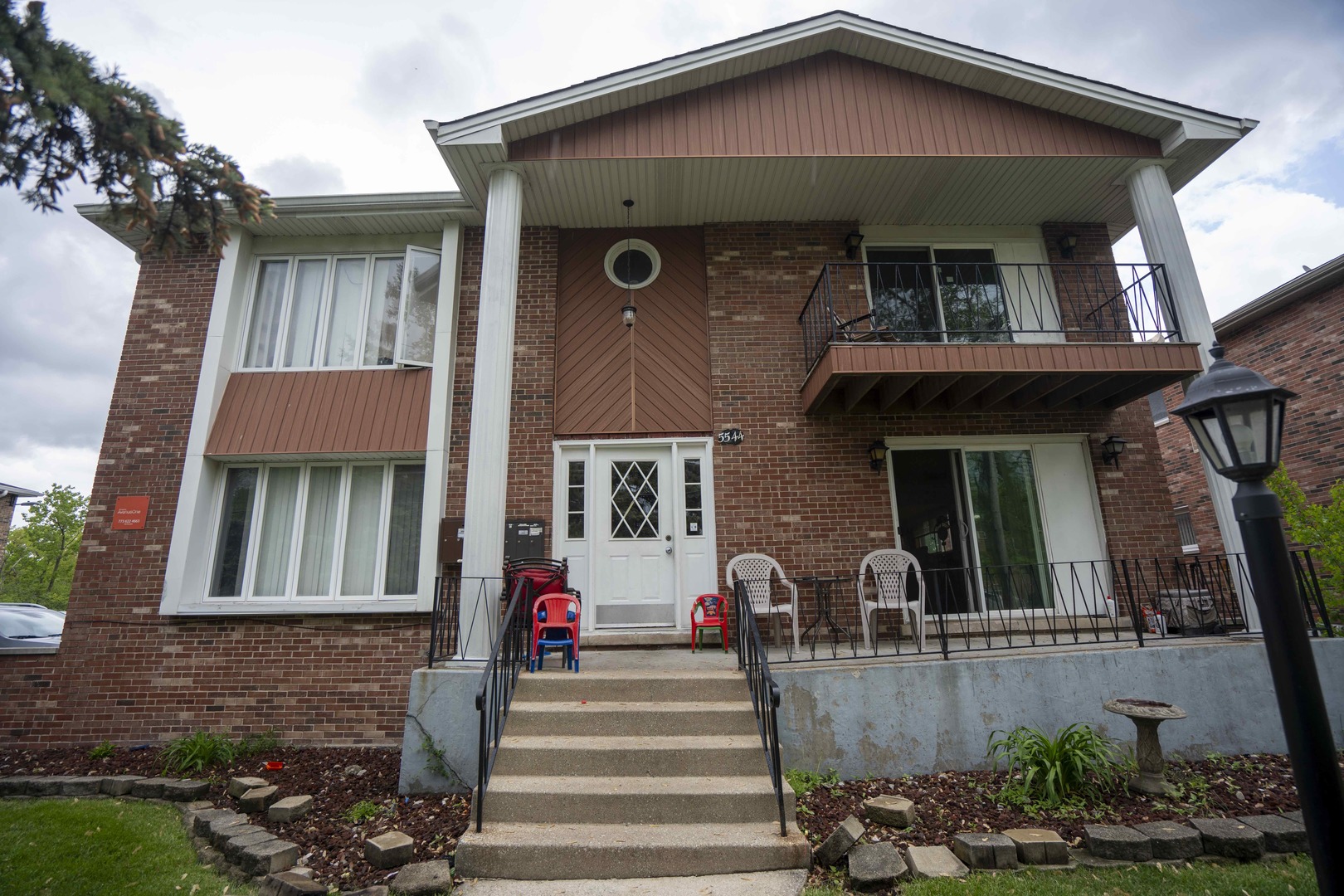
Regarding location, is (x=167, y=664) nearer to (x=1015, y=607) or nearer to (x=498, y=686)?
(x=498, y=686)

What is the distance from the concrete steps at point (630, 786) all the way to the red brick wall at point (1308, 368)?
9257 millimetres

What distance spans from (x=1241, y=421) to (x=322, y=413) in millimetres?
7965

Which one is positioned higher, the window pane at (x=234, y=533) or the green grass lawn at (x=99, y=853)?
the window pane at (x=234, y=533)

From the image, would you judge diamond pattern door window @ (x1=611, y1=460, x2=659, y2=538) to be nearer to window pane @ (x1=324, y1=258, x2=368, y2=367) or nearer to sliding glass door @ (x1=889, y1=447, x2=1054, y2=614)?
sliding glass door @ (x1=889, y1=447, x2=1054, y2=614)

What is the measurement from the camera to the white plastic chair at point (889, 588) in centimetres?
627

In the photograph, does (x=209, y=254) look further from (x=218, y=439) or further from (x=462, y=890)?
(x=462, y=890)

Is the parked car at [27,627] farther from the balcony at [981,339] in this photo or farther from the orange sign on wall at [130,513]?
the balcony at [981,339]

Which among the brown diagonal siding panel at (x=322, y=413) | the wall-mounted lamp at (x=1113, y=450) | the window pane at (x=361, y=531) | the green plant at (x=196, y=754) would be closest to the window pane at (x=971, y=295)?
the wall-mounted lamp at (x=1113, y=450)

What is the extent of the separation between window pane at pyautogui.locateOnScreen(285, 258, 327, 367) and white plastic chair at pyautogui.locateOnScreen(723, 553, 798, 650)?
5.63m

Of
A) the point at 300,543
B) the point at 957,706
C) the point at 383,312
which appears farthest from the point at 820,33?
the point at 300,543

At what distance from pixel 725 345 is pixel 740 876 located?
571 cm

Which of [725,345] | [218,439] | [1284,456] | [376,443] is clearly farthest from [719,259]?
[1284,456]

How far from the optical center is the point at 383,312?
8.00 m

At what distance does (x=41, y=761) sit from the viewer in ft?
20.8
